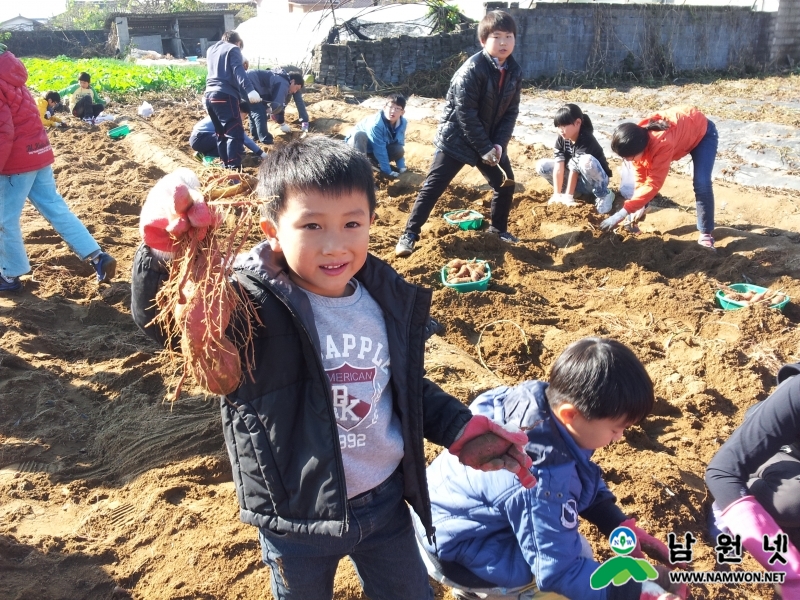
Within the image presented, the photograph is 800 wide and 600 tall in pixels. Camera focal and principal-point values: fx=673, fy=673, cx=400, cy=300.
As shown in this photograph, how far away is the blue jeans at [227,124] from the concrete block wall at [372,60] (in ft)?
21.8

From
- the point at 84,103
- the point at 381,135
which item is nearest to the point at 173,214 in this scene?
the point at 381,135

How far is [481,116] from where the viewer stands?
5777mm

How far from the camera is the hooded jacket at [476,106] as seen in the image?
5590 mm

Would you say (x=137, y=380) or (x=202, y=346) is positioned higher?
(x=202, y=346)

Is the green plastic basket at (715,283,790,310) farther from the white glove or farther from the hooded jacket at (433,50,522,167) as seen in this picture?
the hooded jacket at (433,50,522,167)

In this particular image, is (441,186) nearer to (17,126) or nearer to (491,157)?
(491,157)

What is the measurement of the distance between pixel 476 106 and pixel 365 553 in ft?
14.8

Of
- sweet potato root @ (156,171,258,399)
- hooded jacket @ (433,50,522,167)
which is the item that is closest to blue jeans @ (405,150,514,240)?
hooded jacket @ (433,50,522,167)

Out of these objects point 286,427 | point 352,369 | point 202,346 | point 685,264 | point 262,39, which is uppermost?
point 262,39

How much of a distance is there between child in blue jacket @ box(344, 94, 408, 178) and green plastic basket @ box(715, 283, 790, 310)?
456cm

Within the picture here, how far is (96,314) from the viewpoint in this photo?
16.0 feet

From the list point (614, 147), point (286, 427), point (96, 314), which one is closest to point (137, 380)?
point (96, 314)

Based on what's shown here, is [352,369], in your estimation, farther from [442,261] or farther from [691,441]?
[442,261]

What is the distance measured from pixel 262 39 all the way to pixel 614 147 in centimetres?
1580
